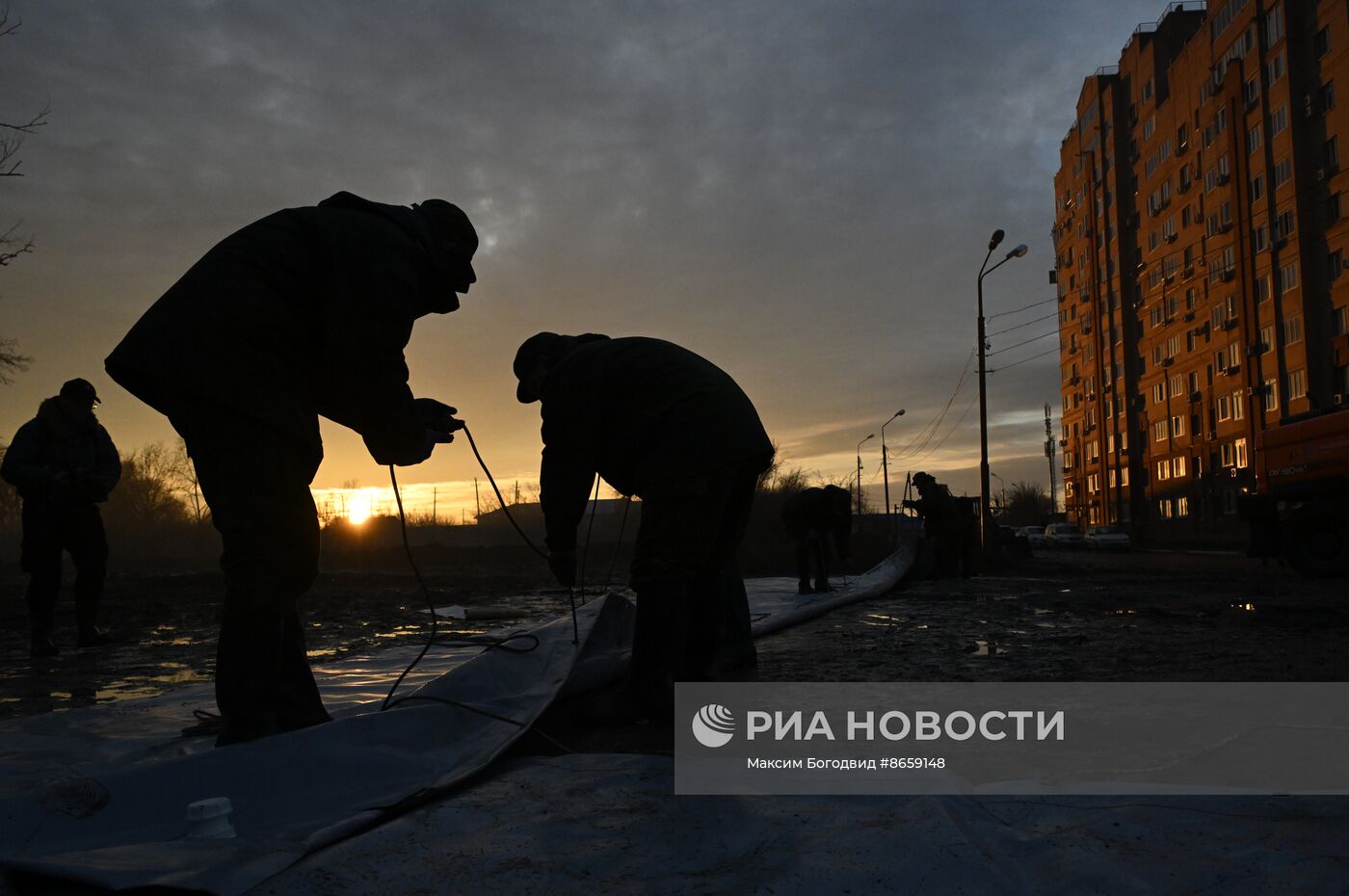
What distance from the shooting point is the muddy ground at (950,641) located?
3258 mm

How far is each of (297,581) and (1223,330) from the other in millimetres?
46354

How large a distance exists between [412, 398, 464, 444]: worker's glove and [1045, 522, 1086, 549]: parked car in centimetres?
4098

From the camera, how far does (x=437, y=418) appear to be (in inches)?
113

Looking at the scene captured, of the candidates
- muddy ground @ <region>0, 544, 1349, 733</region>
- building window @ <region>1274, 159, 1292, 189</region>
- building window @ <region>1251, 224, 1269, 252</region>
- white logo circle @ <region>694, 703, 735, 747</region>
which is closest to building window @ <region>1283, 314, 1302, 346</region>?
building window @ <region>1251, 224, 1269, 252</region>

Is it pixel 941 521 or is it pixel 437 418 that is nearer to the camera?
pixel 437 418

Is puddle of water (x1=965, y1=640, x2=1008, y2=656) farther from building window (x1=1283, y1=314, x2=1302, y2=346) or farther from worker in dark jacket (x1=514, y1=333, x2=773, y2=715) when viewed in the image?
building window (x1=1283, y1=314, x2=1302, y2=346)

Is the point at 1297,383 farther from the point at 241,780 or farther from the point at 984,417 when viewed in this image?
the point at 241,780

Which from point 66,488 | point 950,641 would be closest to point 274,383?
point 950,641

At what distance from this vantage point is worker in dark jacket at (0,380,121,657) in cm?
524

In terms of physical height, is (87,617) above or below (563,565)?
below

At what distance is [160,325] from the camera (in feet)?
7.63

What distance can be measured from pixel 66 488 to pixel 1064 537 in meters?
41.9

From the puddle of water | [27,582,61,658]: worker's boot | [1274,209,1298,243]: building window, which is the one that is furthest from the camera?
[1274,209,1298,243]: building window

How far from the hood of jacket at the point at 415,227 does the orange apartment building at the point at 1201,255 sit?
31771mm
